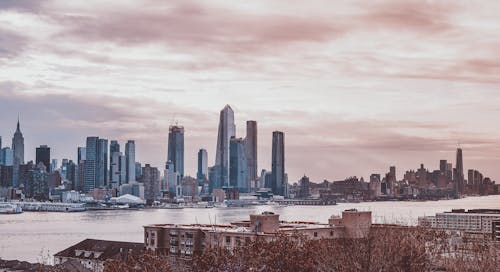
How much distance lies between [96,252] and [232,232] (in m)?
5.82

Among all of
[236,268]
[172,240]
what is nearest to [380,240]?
[236,268]

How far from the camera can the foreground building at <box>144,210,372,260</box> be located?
74.5 ft

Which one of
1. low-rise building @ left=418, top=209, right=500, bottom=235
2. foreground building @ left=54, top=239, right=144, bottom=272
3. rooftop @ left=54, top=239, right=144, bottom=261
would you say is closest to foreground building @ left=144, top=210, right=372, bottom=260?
rooftop @ left=54, top=239, right=144, bottom=261

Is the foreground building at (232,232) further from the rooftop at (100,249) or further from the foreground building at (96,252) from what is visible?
the foreground building at (96,252)

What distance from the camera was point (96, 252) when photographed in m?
25.9

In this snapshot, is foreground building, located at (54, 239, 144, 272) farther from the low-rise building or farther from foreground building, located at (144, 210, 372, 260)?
the low-rise building

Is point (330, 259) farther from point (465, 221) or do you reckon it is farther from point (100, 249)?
point (465, 221)

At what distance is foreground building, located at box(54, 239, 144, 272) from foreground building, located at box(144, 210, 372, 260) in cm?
80

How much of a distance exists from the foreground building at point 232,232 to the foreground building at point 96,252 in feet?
2.62

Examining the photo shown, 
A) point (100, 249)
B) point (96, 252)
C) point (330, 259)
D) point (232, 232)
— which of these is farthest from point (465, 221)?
point (330, 259)

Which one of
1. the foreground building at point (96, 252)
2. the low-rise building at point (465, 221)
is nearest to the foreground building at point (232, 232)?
the foreground building at point (96, 252)

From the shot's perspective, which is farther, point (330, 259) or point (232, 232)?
point (232, 232)

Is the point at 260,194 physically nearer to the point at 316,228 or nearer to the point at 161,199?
the point at 161,199

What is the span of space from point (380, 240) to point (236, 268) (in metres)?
3.89
